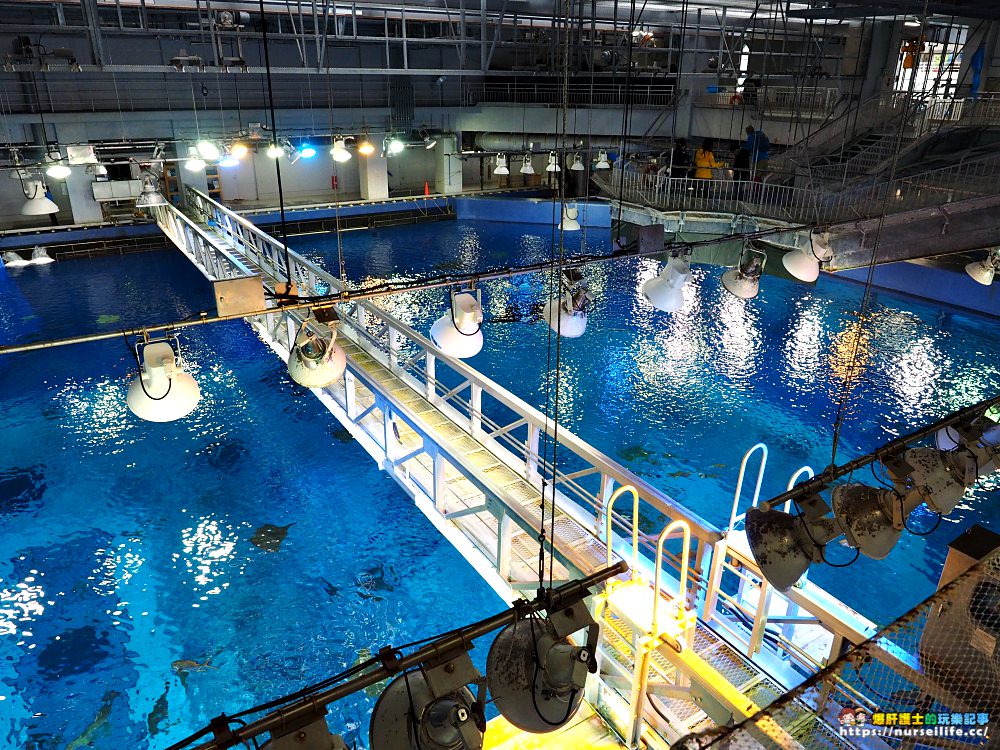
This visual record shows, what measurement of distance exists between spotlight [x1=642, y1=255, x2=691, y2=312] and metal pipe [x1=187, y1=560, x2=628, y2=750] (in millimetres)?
4076

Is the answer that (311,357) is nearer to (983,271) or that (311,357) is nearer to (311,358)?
(311,358)

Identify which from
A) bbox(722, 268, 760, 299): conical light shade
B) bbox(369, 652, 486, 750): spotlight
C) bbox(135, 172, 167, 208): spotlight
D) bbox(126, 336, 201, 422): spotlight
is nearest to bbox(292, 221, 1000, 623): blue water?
bbox(722, 268, 760, 299): conical light shade

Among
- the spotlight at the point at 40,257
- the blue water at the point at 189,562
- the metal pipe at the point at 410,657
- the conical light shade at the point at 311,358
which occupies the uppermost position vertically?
the metal pipe at the point at 410,657

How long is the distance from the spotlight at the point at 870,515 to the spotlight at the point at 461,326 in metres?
3.17

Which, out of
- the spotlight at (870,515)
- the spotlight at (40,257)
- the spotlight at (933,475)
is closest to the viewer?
the spotlight at (870,515)

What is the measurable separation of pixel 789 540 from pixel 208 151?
631 inches

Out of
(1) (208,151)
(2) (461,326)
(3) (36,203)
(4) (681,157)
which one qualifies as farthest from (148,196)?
(4) (681,157)

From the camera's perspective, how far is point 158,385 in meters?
4.96

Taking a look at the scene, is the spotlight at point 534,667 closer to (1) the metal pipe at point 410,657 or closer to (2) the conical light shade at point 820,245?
(1) the metal pipe at point 410,657

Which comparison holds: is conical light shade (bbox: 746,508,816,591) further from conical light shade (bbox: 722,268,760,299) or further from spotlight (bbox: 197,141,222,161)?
spotlight (bbox: 197,141,222,161)

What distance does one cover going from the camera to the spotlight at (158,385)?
4926 mm

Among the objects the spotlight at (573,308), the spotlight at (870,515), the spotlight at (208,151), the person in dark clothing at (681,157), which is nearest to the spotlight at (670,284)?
the spotlight at (573,308)

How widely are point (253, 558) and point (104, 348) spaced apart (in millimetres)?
8245

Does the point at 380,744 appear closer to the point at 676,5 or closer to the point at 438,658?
the point at 438,658
